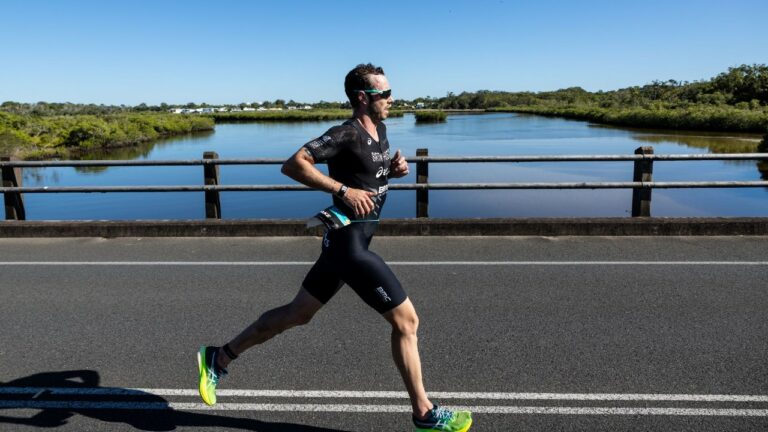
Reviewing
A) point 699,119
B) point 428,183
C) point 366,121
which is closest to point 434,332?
point 366,121

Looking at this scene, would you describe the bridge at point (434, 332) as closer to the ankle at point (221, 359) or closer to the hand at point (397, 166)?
the ankle at point (221, 359)

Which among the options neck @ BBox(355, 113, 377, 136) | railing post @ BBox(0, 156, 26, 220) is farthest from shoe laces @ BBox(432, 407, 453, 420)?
railing post @ BBox(0, 156, 26, 220)

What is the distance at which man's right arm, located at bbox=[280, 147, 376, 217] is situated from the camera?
10.5ft

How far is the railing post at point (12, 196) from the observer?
9664mm

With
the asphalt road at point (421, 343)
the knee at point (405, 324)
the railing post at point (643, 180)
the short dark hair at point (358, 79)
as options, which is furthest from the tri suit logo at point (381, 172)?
the railing post at point (643, 180)

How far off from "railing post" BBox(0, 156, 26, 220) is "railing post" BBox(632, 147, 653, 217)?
940cm

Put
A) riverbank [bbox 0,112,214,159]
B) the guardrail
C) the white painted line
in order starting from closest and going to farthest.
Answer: the white painted line
the guardrail
riverbank [bbox 0,112,214,159]

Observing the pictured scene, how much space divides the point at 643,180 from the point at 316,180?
7.21 m

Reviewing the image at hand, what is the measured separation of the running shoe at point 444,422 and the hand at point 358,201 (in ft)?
3.55

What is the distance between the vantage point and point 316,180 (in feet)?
10.5

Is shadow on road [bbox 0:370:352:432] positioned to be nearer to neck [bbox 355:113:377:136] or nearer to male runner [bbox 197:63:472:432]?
male runner [bbox 197:63:472:432]

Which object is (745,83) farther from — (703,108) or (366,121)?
(366,121)

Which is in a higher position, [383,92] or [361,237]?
[383,92]

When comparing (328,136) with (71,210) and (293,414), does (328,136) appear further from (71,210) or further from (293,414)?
(71,210)
